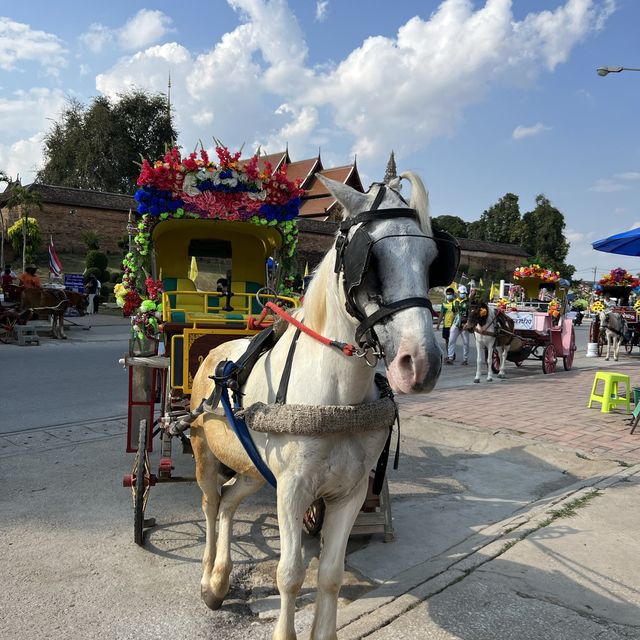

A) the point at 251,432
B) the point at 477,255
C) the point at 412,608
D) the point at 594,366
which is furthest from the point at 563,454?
the point at 477,255

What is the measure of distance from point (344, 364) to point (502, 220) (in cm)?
7212

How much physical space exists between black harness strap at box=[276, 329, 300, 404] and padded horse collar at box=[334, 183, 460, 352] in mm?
486

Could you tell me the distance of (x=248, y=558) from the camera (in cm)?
365

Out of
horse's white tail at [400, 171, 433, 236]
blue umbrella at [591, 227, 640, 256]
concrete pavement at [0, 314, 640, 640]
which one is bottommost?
concrete pavement at [0, 314, 640, 640]

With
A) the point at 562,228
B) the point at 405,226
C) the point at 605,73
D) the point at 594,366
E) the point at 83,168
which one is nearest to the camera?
the point at 405,226

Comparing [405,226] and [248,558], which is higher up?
[405,226]

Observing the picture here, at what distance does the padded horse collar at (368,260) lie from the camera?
191 cm

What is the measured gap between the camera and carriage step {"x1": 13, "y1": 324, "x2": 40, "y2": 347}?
13.5m

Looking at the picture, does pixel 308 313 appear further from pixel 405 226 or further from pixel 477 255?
pixel 477 255

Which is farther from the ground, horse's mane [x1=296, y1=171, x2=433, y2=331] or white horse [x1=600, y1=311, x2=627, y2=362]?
horse's mane [x1=296, y1=171, x2=433, y2=331]

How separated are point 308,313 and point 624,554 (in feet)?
9.41

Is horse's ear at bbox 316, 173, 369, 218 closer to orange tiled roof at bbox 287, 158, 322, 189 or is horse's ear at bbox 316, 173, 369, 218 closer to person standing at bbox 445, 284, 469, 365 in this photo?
person standing at bbox 445, 284, 469, 365

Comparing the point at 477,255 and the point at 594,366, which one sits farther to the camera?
the point at 477,255

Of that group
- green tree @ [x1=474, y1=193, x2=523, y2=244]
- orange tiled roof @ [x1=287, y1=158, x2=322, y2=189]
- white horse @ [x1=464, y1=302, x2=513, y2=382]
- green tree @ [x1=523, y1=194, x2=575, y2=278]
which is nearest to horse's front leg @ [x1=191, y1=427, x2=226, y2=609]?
white horse @ [x1=464, y1=302, x2=513, y2=382]
